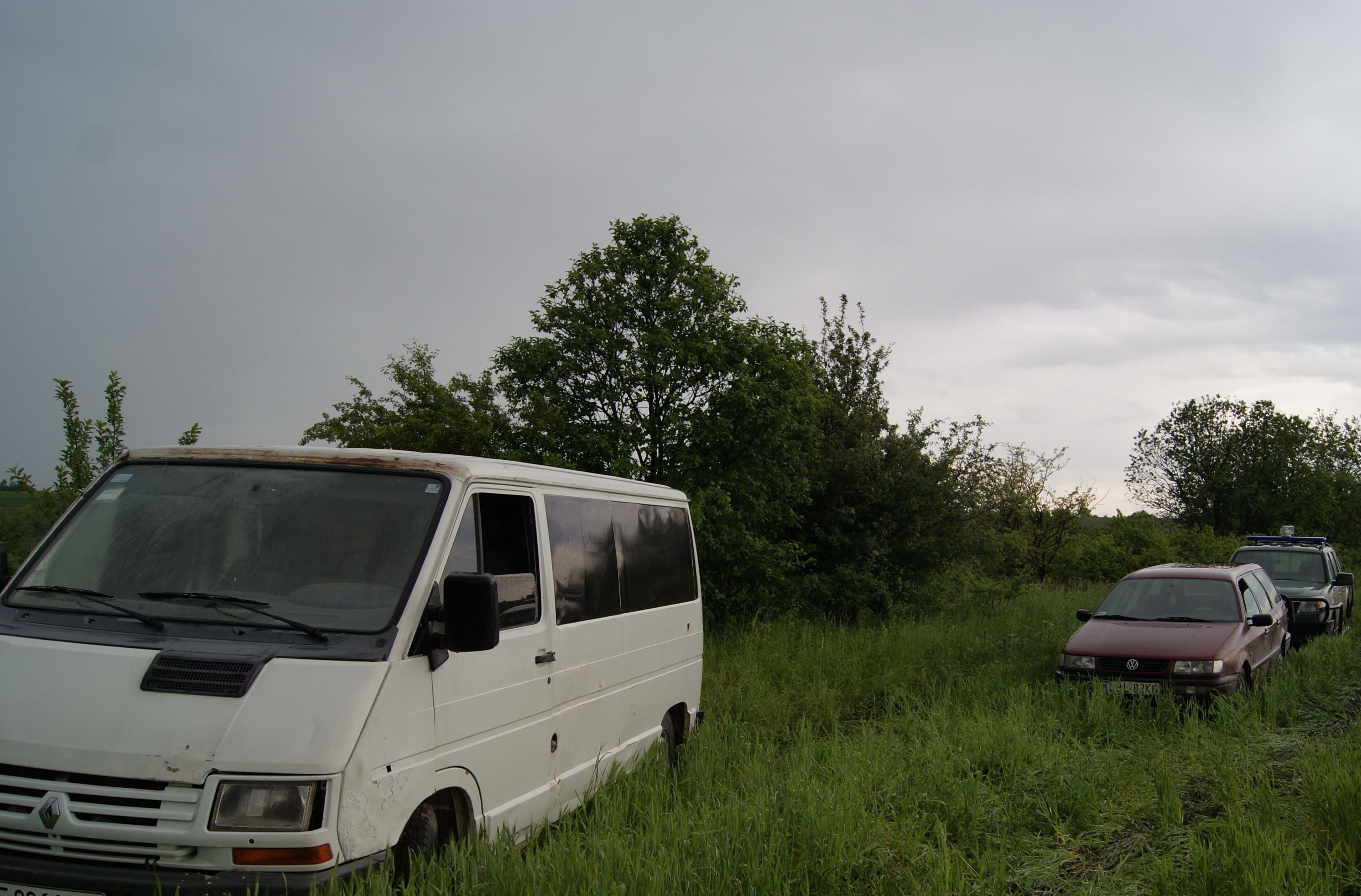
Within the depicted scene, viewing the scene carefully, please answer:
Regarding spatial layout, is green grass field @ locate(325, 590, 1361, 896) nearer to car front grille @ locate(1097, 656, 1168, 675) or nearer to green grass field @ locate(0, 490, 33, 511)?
car front grille @ locate(1097, 656, 1168, 675)

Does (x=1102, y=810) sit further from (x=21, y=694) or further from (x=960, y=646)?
(x=960, y=646)

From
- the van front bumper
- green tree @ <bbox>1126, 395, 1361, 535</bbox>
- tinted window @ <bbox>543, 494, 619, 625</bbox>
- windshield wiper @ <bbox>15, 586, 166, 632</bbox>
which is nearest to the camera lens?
the van front bumper

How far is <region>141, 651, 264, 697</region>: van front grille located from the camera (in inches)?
141

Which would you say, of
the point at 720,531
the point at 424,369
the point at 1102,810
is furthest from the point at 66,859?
the point at 424,369

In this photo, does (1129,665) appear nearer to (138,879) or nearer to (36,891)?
(138,879)

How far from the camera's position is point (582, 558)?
5.85m

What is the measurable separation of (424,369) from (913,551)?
18.5m

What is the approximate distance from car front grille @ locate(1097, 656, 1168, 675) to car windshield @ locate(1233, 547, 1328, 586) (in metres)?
8.88

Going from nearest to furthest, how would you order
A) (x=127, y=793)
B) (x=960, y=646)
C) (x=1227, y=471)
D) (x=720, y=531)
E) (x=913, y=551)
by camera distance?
(x=127, y=793) → (x=960, y=646) → (x=720, y=531) → (x=913, y=551) → (x=1227, y=471)

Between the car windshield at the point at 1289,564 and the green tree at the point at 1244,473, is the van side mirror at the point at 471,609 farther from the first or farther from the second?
the green tree at the point at 1244,473

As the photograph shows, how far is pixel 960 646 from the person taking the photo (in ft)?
43.5

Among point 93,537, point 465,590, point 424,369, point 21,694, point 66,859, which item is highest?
point 424,369

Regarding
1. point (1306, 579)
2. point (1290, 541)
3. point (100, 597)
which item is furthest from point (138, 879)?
point (1290, 541)

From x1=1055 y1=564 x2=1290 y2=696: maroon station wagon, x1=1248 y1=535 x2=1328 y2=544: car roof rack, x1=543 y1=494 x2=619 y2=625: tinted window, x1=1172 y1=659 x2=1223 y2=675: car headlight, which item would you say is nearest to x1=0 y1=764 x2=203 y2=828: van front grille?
x1=543 y1=494 x2=619 y2=625: tinted window
